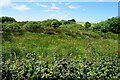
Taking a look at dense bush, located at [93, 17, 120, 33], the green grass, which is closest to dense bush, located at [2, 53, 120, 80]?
the green grass

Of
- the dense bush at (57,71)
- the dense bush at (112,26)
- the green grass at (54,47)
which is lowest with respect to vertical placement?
the dense bush at (57,71)

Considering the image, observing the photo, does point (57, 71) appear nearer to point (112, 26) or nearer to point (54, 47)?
point (54, 47)

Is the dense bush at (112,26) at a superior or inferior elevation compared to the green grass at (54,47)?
superior

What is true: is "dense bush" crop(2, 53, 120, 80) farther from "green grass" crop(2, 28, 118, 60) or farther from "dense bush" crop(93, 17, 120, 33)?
"dense bush" crop(93, 17, 120, 33)

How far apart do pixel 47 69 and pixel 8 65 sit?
1.11 metres

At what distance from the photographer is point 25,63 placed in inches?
134

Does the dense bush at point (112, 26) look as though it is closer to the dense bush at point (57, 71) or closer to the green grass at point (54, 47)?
the green grass at point (54, 47)

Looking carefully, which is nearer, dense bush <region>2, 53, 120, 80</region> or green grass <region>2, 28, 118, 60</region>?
dense bush <region>2, 53, 120, 80</region>

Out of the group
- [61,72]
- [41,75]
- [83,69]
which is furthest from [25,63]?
[83,69]

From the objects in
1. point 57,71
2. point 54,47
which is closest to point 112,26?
point 54,47

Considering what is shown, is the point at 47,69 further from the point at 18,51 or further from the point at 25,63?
the point at 18,51

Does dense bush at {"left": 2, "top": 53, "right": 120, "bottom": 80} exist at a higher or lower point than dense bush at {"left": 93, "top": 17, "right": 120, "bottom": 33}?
lower

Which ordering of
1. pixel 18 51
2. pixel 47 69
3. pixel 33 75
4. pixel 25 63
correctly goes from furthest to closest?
1. pixel 18 51
2. pixel 25 63
3. pixel 47 69
4. pixel 33 75

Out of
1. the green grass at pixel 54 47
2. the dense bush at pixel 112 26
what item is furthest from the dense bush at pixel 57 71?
the dense bush at pixel 112 26
